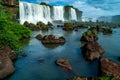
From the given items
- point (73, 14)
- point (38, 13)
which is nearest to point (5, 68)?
point (38, 13)

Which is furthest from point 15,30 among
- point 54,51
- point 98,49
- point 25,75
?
point 25,75

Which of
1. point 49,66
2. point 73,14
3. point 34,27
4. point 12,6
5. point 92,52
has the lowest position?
point 49,66

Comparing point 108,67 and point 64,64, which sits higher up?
point 108,67

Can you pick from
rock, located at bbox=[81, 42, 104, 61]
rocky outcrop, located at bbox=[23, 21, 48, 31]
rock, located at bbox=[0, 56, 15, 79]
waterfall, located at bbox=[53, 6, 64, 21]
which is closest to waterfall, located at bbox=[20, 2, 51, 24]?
rocky outcrop, located at bbox=[23, 21, 48, 31]

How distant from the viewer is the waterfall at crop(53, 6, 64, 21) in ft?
377

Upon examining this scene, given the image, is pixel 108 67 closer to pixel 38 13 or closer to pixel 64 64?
pixel 64 64

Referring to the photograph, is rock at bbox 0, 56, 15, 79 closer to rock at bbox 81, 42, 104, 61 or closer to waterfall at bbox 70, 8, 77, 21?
rock at bbox 81, 42, 104, 61

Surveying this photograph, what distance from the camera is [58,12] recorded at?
12038cm

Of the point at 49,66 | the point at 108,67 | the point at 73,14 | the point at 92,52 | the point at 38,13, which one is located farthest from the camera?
the point at 73,14

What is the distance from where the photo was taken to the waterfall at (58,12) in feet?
377

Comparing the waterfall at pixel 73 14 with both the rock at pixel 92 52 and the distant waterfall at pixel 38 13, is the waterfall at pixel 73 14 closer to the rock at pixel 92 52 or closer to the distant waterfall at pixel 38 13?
the distant waterfall at pixel 38 13

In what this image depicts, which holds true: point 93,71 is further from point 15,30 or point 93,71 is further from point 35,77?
point 15,30

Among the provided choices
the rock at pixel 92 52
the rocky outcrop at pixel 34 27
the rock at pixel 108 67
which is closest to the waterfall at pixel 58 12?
the rocky outcrop at pixel 34 27

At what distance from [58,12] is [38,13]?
73.3ft
